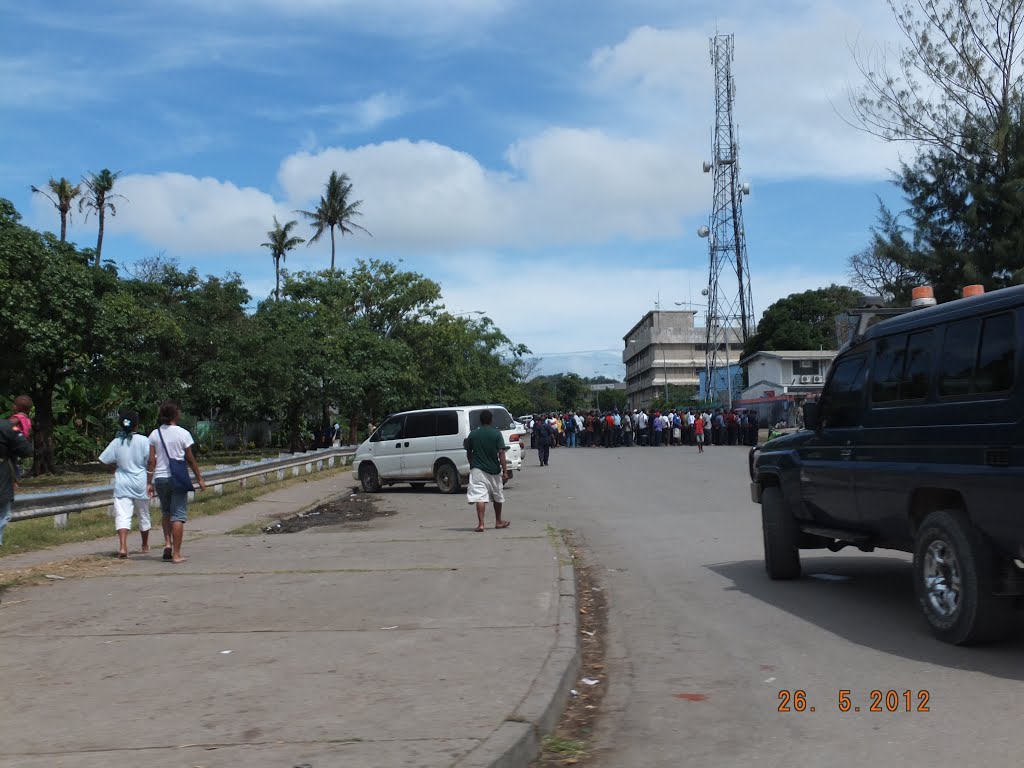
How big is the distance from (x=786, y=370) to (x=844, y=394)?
58.8 meters

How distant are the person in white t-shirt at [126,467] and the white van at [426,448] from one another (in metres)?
9.77

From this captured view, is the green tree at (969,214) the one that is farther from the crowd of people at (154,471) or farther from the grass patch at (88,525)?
the crowd of people at (154,471)

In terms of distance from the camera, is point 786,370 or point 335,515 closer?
point 335,515

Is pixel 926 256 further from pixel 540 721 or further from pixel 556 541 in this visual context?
pixel 540 721

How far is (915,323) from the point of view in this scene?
6.98 metres

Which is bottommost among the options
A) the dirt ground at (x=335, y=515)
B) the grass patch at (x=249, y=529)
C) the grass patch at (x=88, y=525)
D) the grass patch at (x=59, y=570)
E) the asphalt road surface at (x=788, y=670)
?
the asphalt road surface at (x=788, y=670)

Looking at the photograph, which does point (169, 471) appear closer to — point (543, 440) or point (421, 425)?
point (421, 425)

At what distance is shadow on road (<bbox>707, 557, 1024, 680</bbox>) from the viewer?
6.00m

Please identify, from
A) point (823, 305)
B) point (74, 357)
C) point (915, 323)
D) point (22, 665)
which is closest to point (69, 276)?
point (74, 357)

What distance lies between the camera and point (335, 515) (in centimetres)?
1769

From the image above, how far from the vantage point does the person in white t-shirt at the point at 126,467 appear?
1093cm

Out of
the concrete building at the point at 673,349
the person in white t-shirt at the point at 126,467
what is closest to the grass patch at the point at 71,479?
the person in white t-shirt at the point at 126,467

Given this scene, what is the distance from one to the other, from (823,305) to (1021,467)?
256 feet

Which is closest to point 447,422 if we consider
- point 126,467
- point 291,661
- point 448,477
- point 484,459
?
point 448,477
